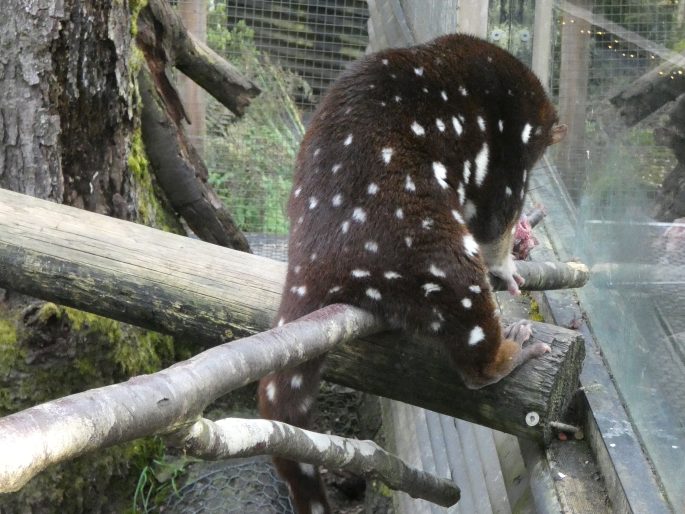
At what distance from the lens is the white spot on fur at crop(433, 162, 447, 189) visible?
2938 millimetres

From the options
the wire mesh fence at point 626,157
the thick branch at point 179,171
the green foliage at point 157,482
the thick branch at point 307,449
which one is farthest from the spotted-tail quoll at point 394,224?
the green foliage at point 157,482

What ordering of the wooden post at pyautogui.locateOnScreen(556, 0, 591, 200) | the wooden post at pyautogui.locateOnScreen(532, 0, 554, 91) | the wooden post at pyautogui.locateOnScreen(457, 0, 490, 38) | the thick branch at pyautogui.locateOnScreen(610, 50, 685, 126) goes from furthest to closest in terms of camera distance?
1. the wooden post at pyautogui.locateOnScreen(457, 0, 490, 38)
2. the wooden post at pyautogui.locateOnScreen(532, 0, 554, 91)
3. the wooden post at pyautogui.locateOnScreen(556, 0, 591, 200)
4. the thick branch at pyautogui.locateOnScreen(610, 50, 685, 126)

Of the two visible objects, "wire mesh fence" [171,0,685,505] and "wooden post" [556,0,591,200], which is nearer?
"wire mesh fence" [171,0,685,505]

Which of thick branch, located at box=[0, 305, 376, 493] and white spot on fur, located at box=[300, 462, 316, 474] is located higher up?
thick branch, located at box=[0, 305, 376, 493]

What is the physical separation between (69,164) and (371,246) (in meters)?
1.66

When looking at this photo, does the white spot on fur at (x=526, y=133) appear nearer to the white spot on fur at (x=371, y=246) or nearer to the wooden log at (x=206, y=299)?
the wooden log at (x=206, y=299)

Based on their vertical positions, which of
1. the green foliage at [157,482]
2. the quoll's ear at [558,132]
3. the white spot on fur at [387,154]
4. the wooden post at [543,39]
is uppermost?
the wooden post at [543,39]

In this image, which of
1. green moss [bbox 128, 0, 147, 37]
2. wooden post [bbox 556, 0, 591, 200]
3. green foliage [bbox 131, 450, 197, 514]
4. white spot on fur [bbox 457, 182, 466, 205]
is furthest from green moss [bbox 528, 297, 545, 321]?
green moss [bbox 128, 0, 147, 37]

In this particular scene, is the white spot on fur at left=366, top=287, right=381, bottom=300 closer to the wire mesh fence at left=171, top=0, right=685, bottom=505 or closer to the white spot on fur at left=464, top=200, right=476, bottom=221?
the white spot on fur at left=464, top=200, right=476, bottom=221

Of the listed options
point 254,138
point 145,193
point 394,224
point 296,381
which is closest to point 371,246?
point 394,224

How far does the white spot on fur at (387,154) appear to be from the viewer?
2.87m

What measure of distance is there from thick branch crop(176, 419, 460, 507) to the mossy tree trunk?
1.69 metres

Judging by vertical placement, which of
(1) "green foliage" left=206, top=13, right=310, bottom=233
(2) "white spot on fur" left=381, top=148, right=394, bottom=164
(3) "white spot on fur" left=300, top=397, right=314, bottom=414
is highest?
(2) "white spot on fur" left=381, top=148, right=394, bottom=164

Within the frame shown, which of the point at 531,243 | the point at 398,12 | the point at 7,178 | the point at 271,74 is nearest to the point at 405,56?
the point at 531,243
